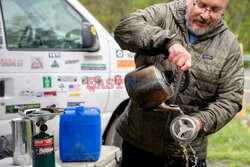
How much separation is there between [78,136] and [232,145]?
310 centimetres

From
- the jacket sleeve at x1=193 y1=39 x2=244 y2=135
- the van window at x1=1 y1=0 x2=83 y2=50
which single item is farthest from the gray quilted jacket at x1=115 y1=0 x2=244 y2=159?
the van window at x1=1 y1=0 x2=83 y2=50

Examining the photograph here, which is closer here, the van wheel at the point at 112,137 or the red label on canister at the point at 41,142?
the red label on canister at the point at 41,142

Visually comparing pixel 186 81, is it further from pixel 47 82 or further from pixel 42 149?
pixel 47 82

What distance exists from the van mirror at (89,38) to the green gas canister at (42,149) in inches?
62.8

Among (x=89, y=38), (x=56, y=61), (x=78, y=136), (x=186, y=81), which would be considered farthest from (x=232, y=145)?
(x=186, y=81)

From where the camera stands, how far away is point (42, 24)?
11.8 feet

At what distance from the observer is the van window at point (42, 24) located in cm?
342

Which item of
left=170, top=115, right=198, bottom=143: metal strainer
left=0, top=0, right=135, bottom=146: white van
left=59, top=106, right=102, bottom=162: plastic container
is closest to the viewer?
left=170, top=115, right=198, bottom=143: metal strainer

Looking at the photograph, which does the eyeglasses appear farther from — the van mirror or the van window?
the van window

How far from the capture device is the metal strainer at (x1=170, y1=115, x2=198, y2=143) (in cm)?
181

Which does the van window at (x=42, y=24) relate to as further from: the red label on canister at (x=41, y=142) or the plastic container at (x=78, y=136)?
the red label on canister at (x=41, y=142)

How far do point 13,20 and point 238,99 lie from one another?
7.82 feet

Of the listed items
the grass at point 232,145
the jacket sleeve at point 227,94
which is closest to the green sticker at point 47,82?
the jacket sleeve at point 227,94

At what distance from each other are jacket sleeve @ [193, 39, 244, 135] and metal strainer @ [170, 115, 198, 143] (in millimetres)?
187
